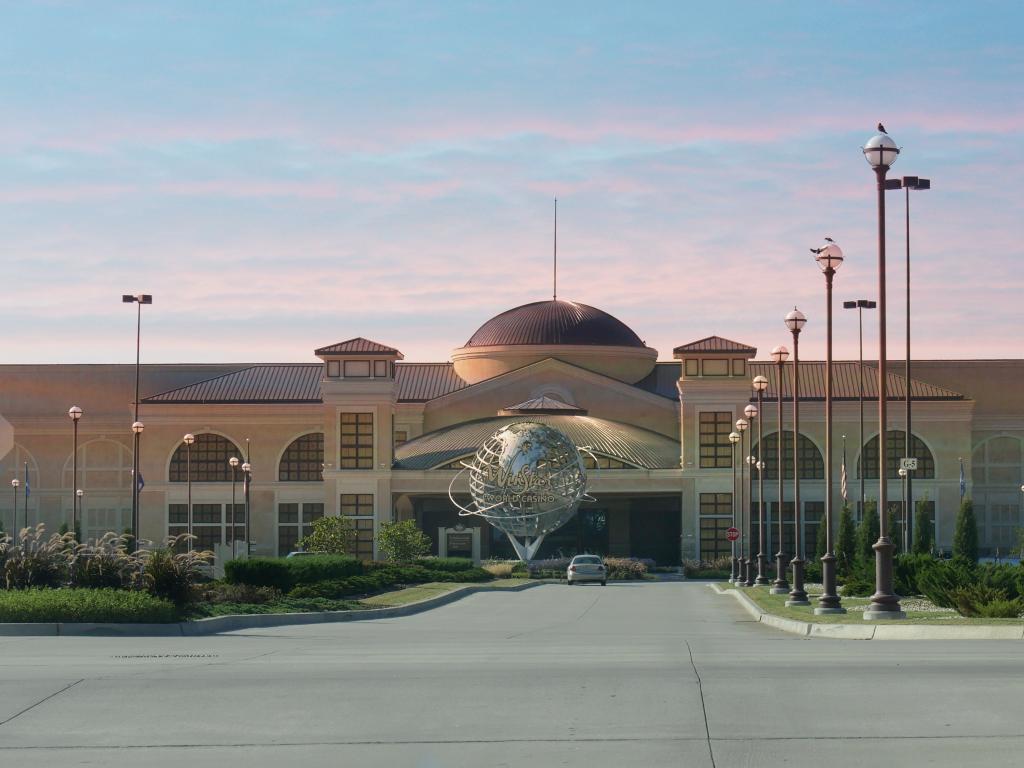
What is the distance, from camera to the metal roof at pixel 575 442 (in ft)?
297

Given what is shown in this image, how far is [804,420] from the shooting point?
99.2m

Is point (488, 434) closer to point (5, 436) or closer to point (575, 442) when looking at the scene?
point (575, 442)

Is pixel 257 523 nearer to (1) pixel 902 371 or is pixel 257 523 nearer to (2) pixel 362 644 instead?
(1) pixel 902 371

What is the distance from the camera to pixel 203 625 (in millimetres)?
27500

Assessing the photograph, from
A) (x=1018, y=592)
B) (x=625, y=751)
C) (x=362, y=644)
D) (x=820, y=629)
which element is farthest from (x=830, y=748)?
(x=1018, y=592)

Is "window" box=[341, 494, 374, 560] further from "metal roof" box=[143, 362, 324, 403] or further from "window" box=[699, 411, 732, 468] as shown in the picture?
"window" box=[699, 411, 732, 468]

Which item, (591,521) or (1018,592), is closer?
Result: (1018,592)

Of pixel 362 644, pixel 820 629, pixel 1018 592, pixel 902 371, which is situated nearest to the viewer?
pixel 362 644

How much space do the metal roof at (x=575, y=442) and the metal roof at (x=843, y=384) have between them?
27.0ft

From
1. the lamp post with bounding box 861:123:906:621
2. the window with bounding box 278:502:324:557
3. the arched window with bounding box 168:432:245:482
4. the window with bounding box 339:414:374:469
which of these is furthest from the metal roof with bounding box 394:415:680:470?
the lamp post with bounding box 861:123:906:621

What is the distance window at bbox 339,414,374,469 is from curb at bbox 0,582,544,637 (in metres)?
54.0

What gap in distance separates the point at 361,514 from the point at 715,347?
21.7 meters

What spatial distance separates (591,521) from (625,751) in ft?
274

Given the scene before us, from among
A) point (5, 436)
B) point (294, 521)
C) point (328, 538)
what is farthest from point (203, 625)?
point (294, 521)
